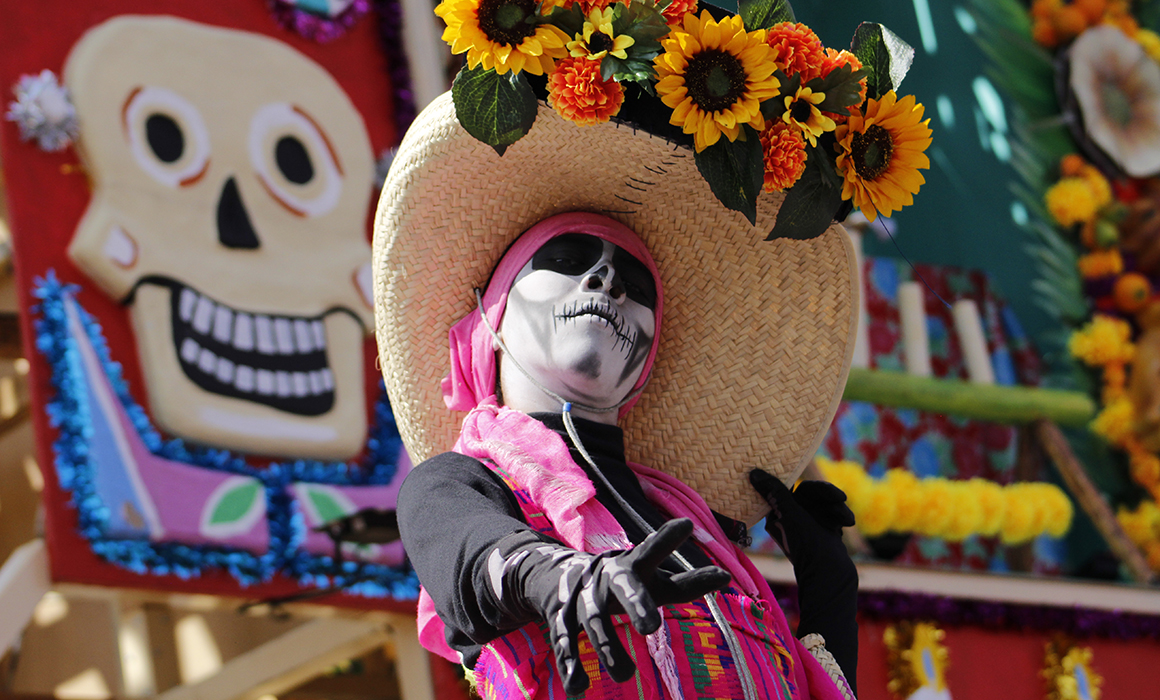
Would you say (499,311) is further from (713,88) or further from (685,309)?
(713,88)

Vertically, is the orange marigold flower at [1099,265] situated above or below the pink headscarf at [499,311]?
above

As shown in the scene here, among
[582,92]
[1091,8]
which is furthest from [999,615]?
[1091,8]

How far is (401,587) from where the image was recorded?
321cm

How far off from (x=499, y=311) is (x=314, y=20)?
91.1 inches

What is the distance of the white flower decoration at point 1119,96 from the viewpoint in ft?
19.5

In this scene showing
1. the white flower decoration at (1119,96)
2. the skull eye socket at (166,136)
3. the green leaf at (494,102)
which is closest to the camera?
the green leaf at (494,102)

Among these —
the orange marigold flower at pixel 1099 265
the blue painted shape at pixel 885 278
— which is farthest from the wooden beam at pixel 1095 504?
the orange marigold flower at pixel 1099 265

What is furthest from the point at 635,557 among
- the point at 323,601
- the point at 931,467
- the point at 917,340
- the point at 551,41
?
the point at 931,467

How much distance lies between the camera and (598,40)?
158 cm

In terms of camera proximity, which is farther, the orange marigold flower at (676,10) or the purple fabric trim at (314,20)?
the purple fabric trim at (314,20)

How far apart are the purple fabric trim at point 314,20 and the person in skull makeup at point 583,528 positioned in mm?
2177

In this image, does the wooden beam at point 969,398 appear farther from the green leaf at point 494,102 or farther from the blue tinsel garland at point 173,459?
the green leaf at point 494,102

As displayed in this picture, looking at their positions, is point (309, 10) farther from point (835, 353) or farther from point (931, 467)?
point (931, 467)

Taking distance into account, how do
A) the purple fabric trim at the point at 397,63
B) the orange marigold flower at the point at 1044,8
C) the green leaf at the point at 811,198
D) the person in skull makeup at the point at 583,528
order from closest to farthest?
1. the person in skull makeup at the point at 583,528
2. the green leaf at the point at 811,198
3. the purple fabric trim at the point at 397,63
4. the orange marigold flower at the point at 1044,8
